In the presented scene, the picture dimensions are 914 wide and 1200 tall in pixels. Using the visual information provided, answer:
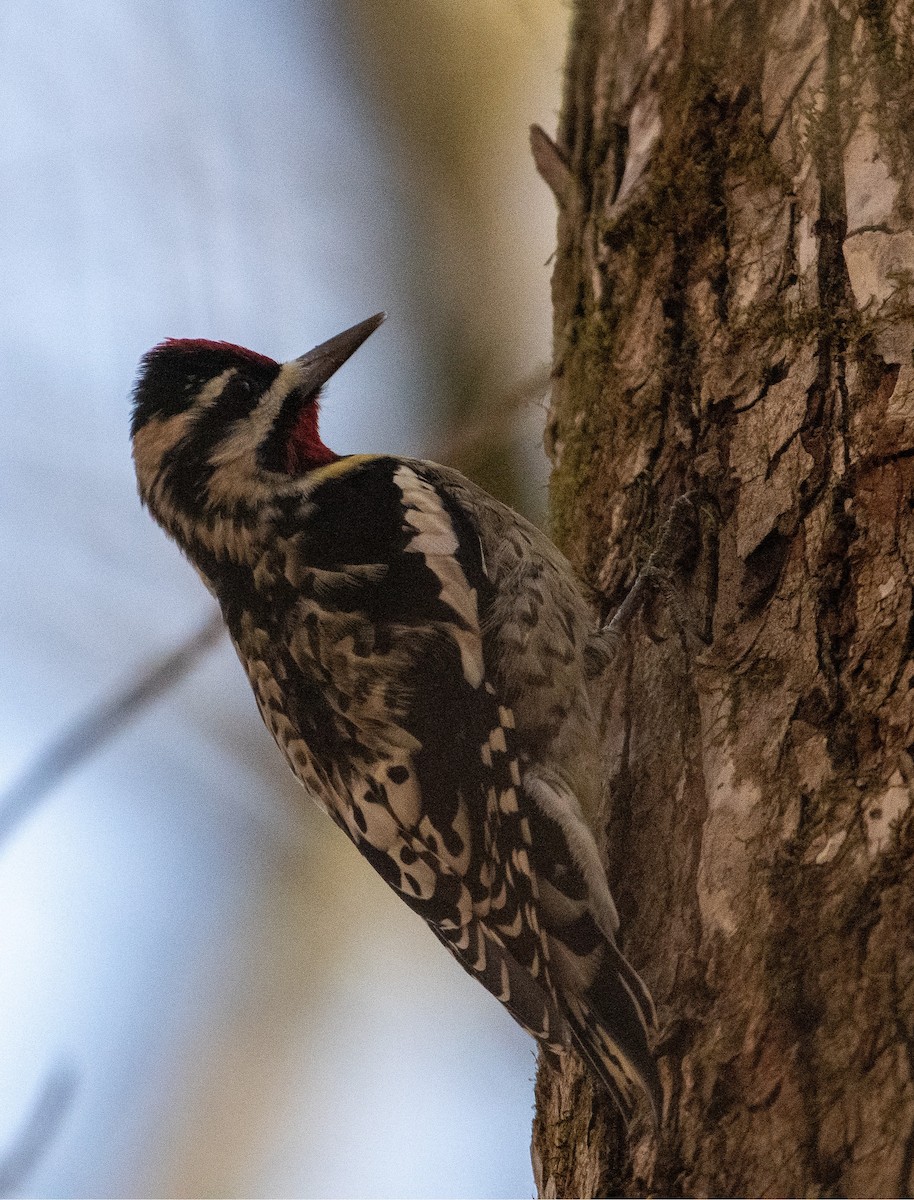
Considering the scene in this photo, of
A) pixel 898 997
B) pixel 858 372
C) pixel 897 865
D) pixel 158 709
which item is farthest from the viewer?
pixel 158 709

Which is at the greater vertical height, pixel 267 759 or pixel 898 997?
pixel 267 759

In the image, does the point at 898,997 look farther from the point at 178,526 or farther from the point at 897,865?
the point at 178,526

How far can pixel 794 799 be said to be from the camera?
2.24 m

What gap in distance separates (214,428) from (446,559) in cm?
89

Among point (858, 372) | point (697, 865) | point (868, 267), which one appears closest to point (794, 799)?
point (697, 865)

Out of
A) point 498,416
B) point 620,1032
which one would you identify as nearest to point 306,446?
point 498,416

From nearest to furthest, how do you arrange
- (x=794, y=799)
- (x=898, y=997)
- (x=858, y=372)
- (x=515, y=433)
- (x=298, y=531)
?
(x=898, y=997)
(x=794, y=799)
(x=858, y=372)
(x=298, y=531)
(x=515, y=433)

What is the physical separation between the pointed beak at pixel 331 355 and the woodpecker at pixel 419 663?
0.04m

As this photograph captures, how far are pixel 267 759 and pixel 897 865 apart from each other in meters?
3.68

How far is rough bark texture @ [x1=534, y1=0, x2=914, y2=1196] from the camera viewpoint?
6.53 ft

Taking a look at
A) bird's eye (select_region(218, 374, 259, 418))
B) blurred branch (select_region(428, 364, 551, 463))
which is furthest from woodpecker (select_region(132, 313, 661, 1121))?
blurred branch (select_region(428, 364, 551, 463))

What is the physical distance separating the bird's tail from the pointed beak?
1895 mm

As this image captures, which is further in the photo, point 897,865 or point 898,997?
point 897,865

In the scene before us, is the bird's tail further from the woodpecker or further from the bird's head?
the bird's head
